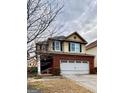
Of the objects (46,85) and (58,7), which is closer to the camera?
(58,7)

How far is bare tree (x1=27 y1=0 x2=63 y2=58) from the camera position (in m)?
2.05

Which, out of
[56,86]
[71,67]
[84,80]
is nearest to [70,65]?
[71,67]

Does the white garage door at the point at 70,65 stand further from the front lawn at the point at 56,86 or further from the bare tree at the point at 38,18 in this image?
the bare tree at the point at 38,18

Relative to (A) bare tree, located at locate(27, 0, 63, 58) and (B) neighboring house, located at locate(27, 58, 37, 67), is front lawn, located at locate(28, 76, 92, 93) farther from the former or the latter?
(A) bare tree, located at locate(27, 0, 63, 58)

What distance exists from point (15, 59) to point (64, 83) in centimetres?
267

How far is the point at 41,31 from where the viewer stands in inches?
83.7

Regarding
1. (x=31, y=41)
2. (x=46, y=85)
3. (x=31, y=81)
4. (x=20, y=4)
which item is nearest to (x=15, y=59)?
(x=20, y=4)

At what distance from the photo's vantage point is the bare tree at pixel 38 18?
2049 millimetres

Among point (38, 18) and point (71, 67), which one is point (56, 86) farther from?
point (38, 18)

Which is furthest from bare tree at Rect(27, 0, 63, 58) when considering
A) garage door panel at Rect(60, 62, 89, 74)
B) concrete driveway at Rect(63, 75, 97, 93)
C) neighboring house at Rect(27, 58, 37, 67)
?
concrete driveway at Rect(63, 75, 97, 93)

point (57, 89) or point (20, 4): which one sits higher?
point (20, 4)
